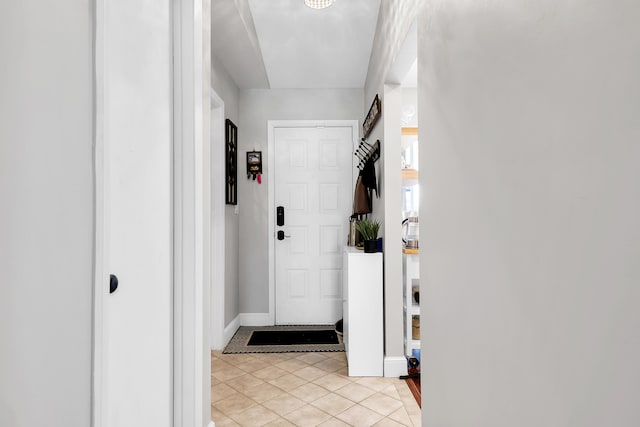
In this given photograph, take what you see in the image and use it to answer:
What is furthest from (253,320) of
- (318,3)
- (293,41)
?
(318,3)

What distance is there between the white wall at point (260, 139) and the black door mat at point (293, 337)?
1.17 feet

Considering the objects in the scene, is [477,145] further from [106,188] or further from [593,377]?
[106,188]

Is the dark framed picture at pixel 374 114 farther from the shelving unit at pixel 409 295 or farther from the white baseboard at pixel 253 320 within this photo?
the white baseboard at pixel 253 320

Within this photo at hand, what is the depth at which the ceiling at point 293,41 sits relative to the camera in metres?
2.55

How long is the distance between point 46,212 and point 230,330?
3.02m

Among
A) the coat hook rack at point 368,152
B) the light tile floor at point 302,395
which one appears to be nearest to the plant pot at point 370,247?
the coat hook rack at point 368,152

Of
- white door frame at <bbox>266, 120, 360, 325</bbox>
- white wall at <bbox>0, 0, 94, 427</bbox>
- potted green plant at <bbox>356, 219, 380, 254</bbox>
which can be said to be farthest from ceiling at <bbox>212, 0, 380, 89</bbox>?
white wall at <bbox>0, 0, 94, 427</bbox>

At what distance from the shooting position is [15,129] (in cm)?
50

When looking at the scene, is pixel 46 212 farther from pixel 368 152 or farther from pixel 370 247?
pixel 368 152

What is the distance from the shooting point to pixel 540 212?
68cm

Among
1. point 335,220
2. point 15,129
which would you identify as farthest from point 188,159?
point 335,220

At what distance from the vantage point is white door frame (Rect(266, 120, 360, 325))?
3.78 metres

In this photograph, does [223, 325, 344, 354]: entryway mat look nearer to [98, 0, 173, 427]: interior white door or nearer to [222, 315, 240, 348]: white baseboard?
[222, 315, 240, 348]: white baseboard

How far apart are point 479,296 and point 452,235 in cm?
25
